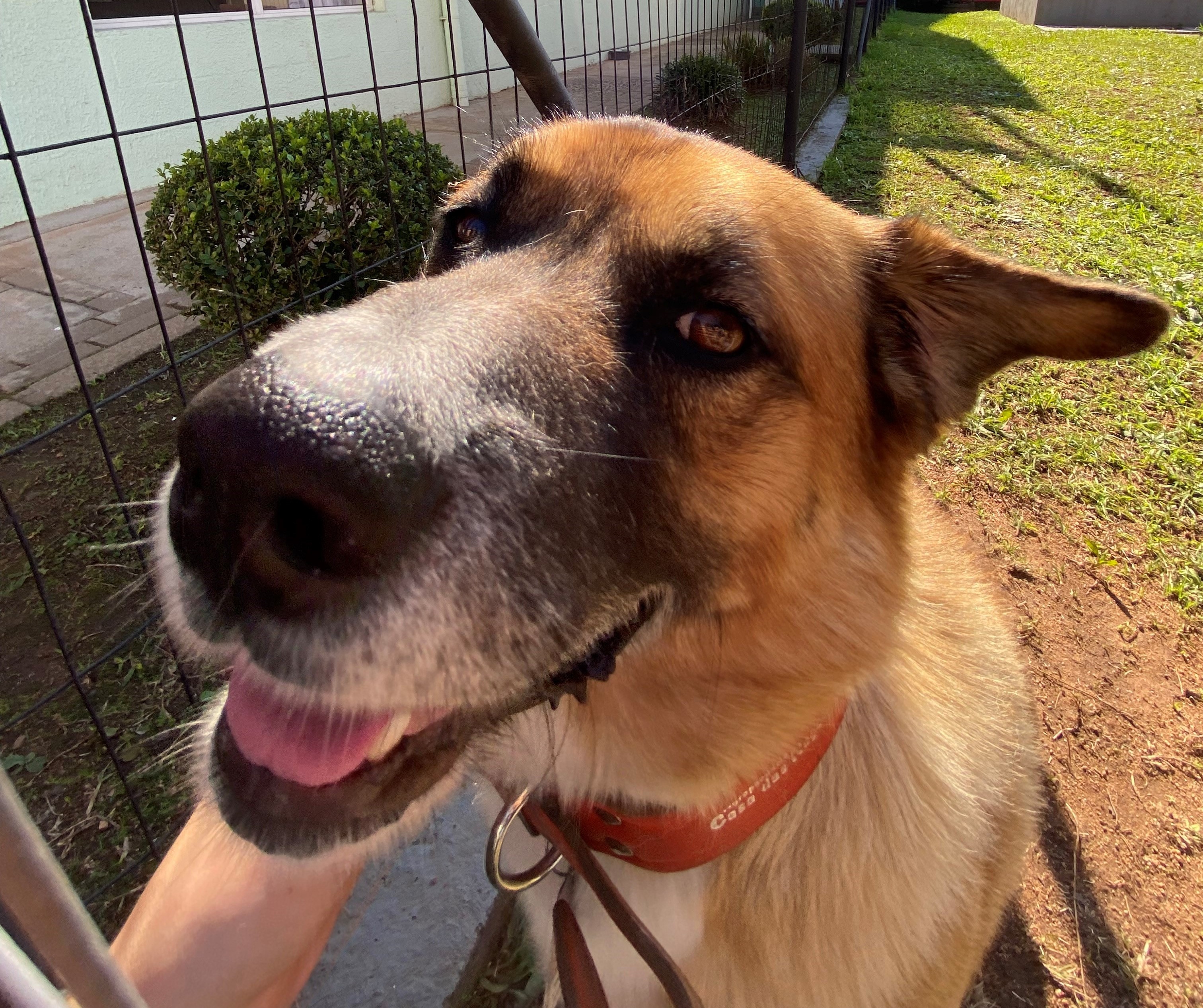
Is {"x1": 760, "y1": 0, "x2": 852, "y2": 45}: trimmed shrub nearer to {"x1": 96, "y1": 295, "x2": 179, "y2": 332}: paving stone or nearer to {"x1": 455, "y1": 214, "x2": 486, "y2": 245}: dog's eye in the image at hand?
{"x1": 96, "y1": 295, "x2": 179, "y2": 332}: paving stone

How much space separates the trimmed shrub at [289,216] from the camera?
13.5ft

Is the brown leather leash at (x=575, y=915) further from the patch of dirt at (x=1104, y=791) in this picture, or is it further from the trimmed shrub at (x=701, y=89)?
the trimmed shrub at (x=701, y=89)

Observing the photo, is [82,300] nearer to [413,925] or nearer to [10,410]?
[10,410]

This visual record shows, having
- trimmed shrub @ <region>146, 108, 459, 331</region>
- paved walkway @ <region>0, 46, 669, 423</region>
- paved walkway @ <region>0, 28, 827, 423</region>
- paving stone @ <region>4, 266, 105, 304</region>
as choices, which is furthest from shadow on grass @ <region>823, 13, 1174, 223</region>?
paving stone @ <region>4, 266, 105, 304</region>

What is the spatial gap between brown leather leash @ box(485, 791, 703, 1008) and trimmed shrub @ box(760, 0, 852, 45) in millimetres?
9102

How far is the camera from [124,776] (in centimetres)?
226

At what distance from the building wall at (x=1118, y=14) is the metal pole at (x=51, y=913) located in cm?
3180

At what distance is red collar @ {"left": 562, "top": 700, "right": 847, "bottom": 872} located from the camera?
164 cm

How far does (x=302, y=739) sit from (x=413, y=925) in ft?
4.86

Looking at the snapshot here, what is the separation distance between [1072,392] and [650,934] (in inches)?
175

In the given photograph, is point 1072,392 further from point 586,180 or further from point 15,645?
point 15,645

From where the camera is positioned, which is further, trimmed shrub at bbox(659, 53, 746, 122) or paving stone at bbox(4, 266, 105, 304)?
trimmed shrub at bbox(659, 53, 746, 122)

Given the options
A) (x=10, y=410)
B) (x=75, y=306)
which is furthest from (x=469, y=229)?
(x=75, y=306)

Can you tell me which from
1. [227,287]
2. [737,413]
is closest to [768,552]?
[737,413]
